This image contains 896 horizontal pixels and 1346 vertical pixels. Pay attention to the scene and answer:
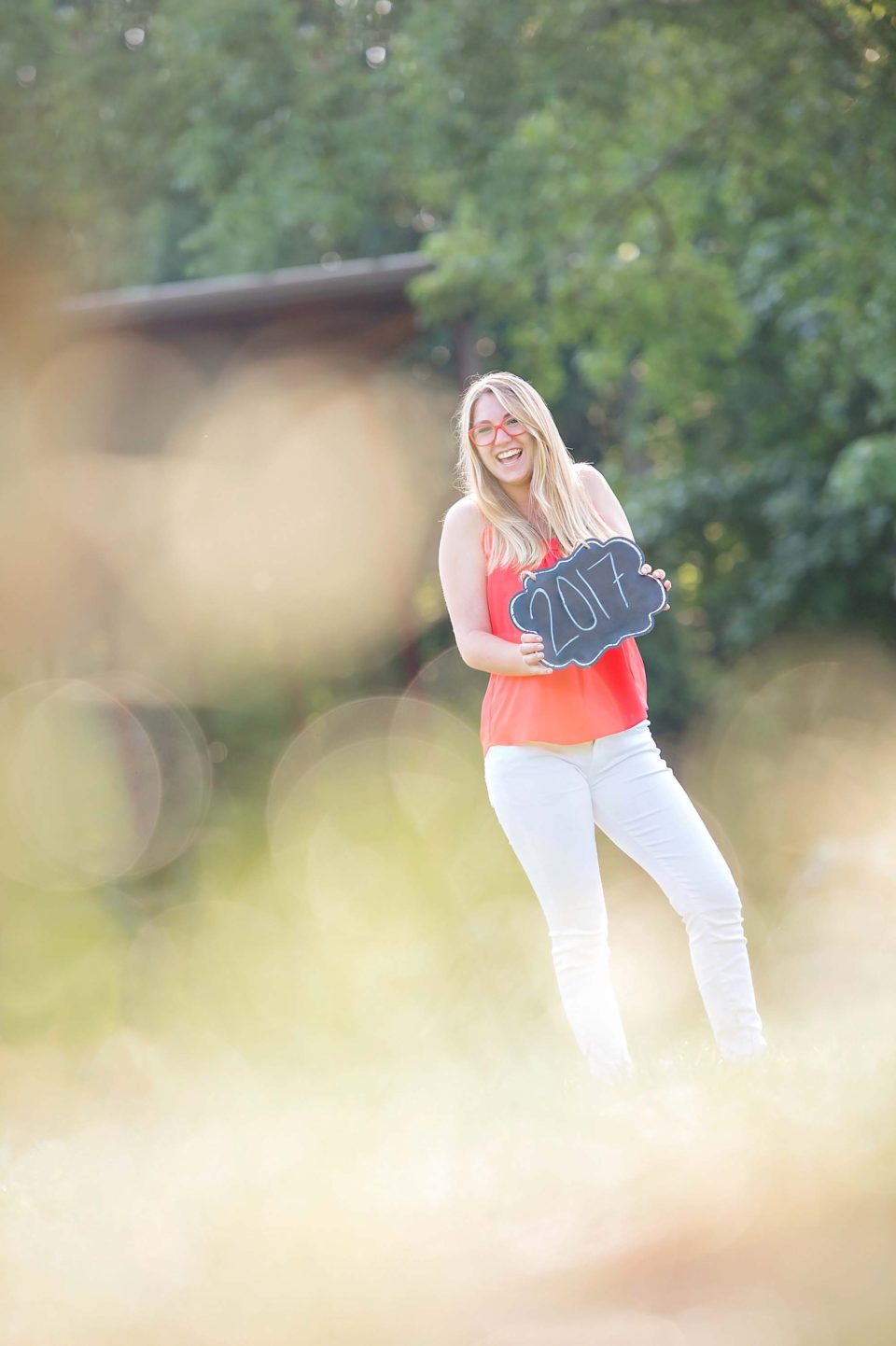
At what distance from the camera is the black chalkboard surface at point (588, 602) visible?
3.16 m

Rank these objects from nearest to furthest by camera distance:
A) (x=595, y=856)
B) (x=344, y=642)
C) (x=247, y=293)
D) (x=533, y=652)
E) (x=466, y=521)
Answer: (x=533, y=652)
(x=595, y=856)
(x=466, y=521)
(x=247, y=293)
(x=344, y=642)

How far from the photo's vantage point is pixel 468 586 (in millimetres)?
3340

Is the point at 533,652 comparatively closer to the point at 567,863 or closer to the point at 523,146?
the point at 567,863

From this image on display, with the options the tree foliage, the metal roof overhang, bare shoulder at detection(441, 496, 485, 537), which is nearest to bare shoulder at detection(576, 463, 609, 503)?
bare shoulder at detection(441, 496, 485, 537)

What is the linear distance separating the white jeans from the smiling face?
662mm

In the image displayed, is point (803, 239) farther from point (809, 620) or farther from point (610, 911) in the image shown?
point (610, 911)

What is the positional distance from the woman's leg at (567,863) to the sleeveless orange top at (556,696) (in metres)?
0.05

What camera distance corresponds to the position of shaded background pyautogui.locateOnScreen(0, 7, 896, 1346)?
3.22 meters

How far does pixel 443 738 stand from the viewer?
32.9 ft

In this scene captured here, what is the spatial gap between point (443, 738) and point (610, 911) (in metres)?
2.02

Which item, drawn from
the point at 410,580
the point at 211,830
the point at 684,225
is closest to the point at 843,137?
the point at 684,225

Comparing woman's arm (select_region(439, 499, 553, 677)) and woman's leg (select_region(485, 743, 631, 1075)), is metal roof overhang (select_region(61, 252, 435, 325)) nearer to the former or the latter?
woman's arm (select_region(439, 499, 553, 677))

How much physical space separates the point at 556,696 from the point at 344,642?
284 inches

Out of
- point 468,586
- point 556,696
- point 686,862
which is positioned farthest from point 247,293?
point 686,862
